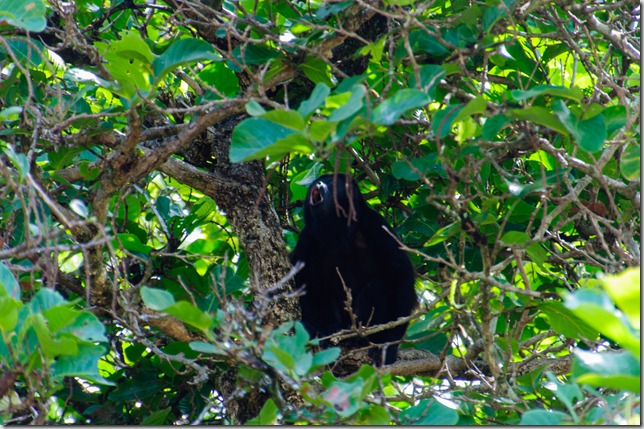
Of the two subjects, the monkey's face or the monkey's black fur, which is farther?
the monkey's black fur

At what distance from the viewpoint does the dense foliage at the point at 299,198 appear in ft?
6.54

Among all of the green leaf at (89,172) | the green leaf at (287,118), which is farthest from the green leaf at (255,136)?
the green leaf at (89,172)

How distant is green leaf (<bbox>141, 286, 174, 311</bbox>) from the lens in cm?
192

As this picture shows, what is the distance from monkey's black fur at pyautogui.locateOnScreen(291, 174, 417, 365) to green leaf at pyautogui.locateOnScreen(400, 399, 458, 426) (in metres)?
1.84

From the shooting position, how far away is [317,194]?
4031 mm

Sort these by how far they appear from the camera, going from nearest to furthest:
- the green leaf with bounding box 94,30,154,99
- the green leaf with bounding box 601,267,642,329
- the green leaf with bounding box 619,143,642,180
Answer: the green leaf with bounding box 601,267,642,329
the green leaf with bounding box 94,30,154,99
the green leaf with bounding box 619,143,642,180

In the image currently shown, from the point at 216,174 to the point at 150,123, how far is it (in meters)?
0.52

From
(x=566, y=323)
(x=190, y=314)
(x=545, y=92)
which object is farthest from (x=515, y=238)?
(x=190, y=314)

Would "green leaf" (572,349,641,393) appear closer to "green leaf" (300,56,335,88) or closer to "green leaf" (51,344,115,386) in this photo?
"green leaf" (51,344,115,386)

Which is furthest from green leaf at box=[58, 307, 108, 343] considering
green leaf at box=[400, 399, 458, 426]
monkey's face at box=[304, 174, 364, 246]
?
monkey's face at box=[304, 174, 364, 246]

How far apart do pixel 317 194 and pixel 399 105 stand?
6.64 ft

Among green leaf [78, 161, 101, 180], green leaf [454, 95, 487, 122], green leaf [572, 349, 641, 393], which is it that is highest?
green leaf [454, 95, 487, 122]

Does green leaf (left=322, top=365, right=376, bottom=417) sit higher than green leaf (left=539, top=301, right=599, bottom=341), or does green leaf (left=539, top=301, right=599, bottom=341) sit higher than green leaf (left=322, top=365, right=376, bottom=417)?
green leaf (left=322, top=365, right=376, bottom=417)

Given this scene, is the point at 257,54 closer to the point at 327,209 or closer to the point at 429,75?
the point at 429,75
